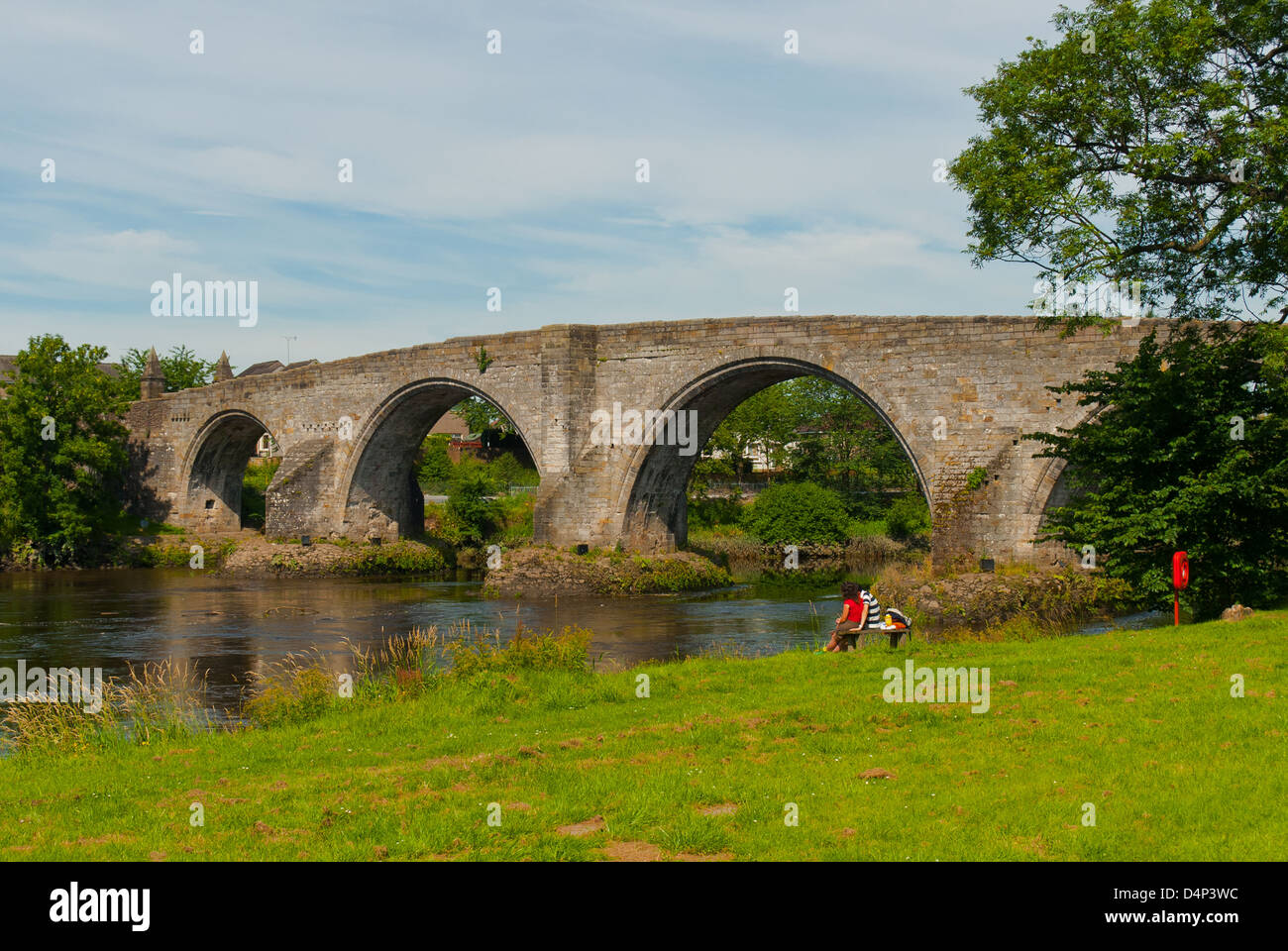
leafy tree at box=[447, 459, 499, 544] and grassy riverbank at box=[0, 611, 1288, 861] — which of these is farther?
leafy tree at box=[447, 459, 499, 544]

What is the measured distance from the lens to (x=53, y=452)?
36.4 meters

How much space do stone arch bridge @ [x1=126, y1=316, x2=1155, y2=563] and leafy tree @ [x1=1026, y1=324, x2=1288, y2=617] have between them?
717cm

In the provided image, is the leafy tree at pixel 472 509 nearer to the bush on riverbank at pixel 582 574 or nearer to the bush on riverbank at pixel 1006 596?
the bush on riverbank at pixel 582 574

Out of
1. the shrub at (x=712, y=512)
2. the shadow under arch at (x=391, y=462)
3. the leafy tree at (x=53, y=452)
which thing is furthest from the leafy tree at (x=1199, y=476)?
the leafy tree at (x=53, y=452)

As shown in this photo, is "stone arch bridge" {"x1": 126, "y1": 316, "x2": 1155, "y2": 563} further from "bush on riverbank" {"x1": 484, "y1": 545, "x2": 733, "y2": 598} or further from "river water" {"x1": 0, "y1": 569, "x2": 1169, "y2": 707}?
"river water" {"x1": 0, "y1": 569, "x2": 1169, "y2": 707}

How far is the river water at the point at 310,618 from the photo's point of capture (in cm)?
1834

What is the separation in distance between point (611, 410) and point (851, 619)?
15181mm

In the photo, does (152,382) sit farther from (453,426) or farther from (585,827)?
(585,827)

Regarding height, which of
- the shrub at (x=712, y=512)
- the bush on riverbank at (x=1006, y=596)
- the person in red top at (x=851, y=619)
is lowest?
the bush on riverbank at (x=1006, y=596)

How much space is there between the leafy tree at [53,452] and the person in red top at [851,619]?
1158 inches

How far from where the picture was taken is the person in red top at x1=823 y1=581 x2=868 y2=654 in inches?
566

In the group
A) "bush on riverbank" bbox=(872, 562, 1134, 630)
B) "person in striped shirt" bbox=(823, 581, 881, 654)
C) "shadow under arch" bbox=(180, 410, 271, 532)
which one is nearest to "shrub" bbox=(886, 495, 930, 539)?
"bush on riverbank" bbox=(872, 562, 1134, 630)
